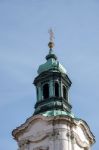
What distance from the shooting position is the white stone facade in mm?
36125

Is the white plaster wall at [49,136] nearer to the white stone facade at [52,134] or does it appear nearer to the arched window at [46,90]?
the white stone facade at [52,134]

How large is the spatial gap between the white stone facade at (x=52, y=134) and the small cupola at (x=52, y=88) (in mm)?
875

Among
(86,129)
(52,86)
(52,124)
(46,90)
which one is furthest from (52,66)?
(52,124)

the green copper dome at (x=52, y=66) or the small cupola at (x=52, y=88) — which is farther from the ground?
the green copper dome at (x=52, y=66)

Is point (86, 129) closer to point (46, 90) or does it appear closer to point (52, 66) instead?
point (46, 90)

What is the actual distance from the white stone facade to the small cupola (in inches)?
34.5

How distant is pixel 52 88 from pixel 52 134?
433 centimetres

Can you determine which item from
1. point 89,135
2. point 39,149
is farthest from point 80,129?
point 39,149

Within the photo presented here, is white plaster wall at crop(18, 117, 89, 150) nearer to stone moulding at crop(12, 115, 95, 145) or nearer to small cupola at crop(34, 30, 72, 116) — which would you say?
stone moulding at crop(12, 115, 95, 145)

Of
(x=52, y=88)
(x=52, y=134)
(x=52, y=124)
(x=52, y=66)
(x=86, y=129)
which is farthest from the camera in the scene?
(x=52, y=66)

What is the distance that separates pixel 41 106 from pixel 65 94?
2.27m

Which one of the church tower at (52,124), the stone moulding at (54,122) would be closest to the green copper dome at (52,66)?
the church tower at (52,124)

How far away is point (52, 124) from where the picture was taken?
36.8 metres

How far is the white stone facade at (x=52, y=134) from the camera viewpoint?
36.1 m
